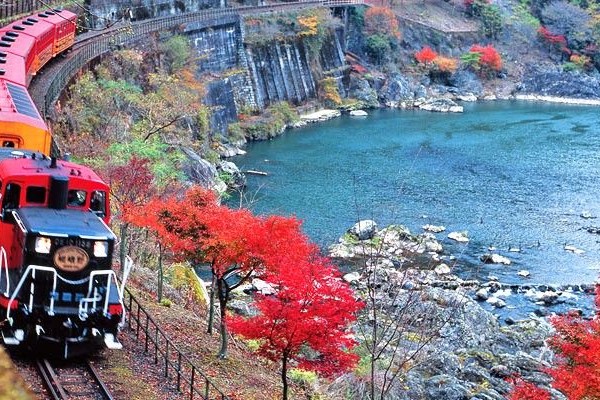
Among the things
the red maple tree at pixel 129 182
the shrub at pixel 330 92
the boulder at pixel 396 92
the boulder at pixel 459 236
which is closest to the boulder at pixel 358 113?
the shrub at pixel 330 92

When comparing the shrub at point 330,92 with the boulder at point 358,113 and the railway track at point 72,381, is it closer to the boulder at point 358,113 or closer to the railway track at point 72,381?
the boulder at point 358,113

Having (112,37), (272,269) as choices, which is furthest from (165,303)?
(112,37)

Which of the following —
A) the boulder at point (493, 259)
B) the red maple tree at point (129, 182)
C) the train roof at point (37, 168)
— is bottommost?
the boulder at point (493, 259)

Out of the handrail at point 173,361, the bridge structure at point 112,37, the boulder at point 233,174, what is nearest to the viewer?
the handrail at point 173,361

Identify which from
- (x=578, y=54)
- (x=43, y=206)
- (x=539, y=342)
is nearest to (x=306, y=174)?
(x=539, y=342)

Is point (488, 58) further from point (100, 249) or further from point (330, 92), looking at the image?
point (100, 249)

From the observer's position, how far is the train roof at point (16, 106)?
72.5 ft

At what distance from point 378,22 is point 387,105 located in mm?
12088

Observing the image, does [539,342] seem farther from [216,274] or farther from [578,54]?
[578,54]

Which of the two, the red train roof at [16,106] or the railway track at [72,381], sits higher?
the red train roof at [16,106]

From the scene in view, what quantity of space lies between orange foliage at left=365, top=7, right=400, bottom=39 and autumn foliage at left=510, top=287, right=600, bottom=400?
7810 centimetres

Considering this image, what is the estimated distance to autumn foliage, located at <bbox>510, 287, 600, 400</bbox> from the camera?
19438 millimetres

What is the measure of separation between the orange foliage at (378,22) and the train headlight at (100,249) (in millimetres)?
84375

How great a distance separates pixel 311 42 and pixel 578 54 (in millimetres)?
39241
